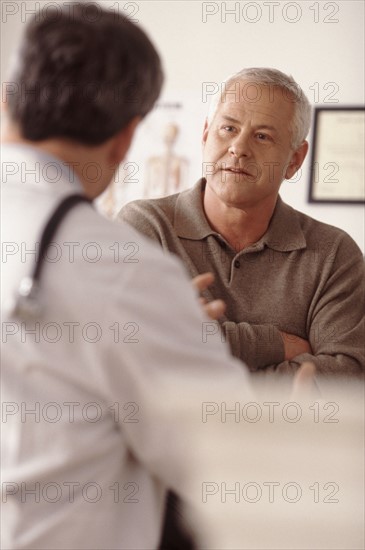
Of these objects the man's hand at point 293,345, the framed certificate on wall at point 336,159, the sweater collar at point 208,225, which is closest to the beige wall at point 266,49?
the framed certificate on wall at point 336,159

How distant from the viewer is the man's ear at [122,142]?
0.92 meters

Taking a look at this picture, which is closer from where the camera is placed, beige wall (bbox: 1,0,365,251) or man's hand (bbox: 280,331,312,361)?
man's hand (bbox: 280,331,312,361)

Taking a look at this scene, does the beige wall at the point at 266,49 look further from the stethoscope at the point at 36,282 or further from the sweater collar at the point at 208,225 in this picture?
the stethoscope at the point at 36,282

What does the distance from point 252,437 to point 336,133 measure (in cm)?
263

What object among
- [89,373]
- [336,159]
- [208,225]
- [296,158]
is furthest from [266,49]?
[89,373]

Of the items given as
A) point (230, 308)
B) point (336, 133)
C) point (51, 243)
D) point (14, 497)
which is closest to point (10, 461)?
point (14, 497)

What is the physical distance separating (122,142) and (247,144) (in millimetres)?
786

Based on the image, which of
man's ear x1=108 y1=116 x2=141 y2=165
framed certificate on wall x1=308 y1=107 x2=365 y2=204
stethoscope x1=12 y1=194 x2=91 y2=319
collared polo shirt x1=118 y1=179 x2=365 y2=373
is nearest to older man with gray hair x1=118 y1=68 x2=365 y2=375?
collared polo shirt x1=118 y1=179 x2=365 y2=373

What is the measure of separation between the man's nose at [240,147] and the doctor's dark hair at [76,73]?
2.57 ft

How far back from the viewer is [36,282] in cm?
76

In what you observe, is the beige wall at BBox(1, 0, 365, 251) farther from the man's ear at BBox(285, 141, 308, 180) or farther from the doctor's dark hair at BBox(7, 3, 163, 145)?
the doctor's dark hair at BBox(7, 3, 163, 145)

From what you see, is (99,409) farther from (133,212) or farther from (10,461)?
(133,212)

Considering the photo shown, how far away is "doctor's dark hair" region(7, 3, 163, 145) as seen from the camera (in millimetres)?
846

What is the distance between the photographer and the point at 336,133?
3.11 metres
